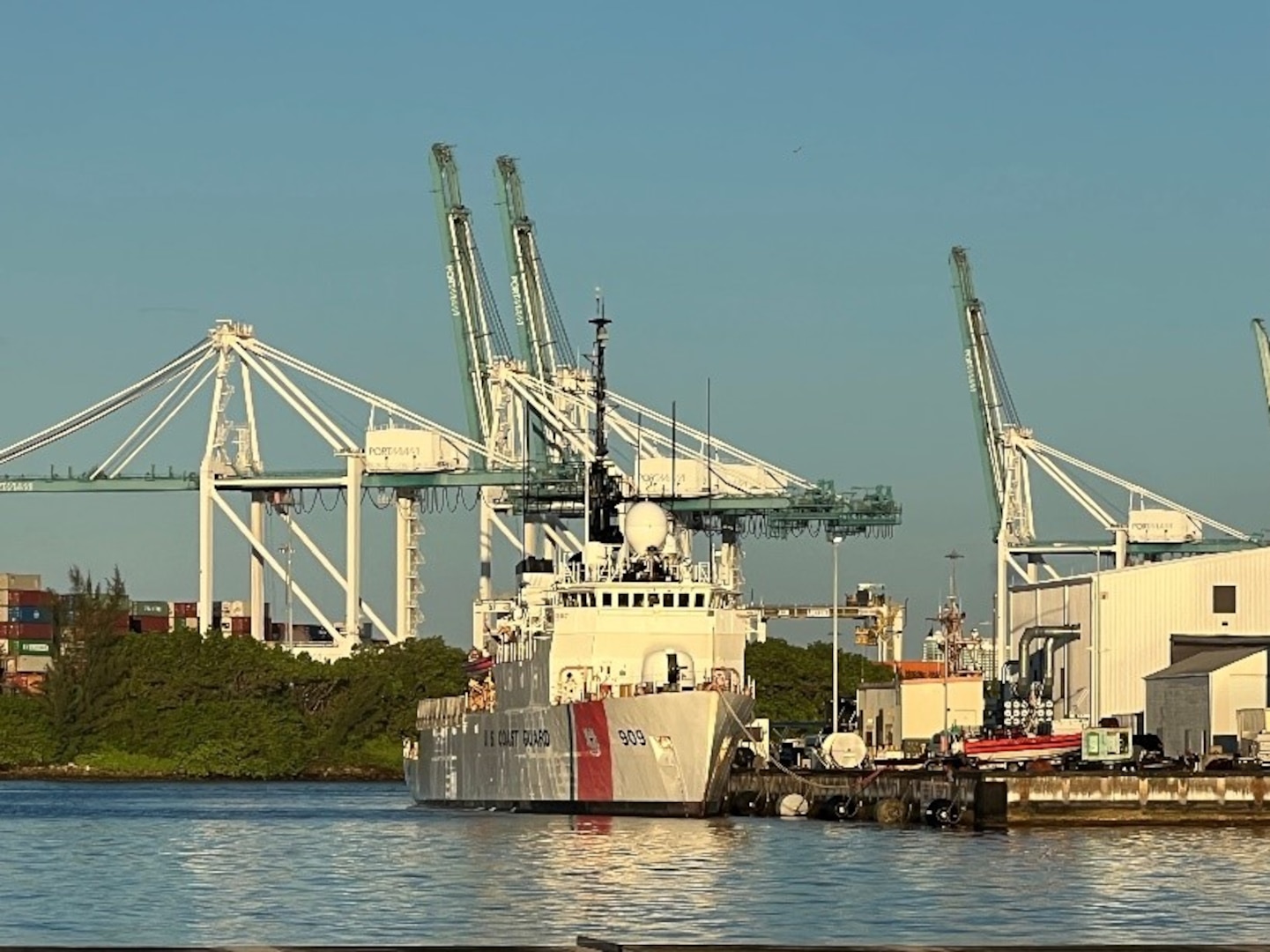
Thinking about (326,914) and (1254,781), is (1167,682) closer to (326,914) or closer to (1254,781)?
(1254,781)

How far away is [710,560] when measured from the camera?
10300 centimetres

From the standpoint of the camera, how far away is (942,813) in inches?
3627

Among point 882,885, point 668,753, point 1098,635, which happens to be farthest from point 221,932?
point 1098,635

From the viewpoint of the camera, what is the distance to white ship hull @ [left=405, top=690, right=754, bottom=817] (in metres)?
91.6

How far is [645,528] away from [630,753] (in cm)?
1070

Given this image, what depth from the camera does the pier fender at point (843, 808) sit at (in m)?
98.2

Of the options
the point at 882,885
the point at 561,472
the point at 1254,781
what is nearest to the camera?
the point at 882,885

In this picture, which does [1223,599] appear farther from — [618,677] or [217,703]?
[217,703]

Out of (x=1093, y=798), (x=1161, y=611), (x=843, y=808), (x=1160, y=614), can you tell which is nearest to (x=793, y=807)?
(x=843, y=808)

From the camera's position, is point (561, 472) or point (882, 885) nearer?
point (882, 885)

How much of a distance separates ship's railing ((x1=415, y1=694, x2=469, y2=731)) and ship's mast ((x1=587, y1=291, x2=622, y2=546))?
41.0ft

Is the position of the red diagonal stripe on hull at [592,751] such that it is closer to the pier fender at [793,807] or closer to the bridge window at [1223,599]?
the pier fender at [793,807]

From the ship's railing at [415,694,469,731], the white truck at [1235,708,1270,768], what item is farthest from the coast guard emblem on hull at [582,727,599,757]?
the white truck at [1235,708,1270,768]

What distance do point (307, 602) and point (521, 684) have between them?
3754 inches
